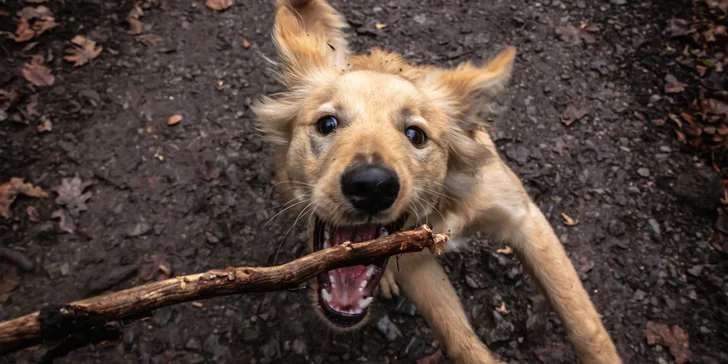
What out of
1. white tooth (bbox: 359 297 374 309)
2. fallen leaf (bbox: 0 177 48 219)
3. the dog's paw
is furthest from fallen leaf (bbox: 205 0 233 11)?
white tooth (bbox: 359 297 374 309)

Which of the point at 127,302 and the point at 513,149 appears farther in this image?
the point at 513,149

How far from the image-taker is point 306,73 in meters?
2.99

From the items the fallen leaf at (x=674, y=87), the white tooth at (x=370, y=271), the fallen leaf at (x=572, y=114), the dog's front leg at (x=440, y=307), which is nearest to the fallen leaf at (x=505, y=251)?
the dog's front leg at (x=440, y=307)

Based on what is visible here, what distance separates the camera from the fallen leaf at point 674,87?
432cm

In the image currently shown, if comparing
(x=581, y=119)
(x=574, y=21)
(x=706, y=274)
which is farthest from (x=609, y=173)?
(x=574, y=21)

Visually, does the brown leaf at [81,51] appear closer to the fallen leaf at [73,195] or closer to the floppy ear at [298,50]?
the fallen leaf at [73,195]

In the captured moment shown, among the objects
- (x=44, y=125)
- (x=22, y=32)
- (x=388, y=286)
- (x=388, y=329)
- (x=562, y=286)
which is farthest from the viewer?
(x=22, y=32)

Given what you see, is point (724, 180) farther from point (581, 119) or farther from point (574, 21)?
point (574, 21)

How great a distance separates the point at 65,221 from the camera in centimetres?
376

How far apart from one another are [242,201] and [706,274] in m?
3.60

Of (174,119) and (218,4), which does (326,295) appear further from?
(218,4)

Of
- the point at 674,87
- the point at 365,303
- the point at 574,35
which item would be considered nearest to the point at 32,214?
the point at 365,303

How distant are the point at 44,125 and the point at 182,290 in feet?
11.5

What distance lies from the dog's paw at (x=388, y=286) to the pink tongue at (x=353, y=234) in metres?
1.14
